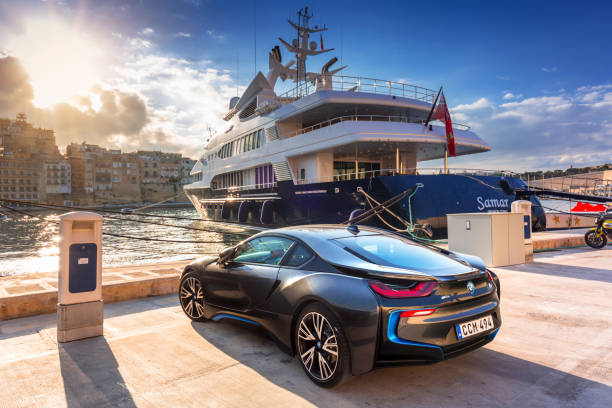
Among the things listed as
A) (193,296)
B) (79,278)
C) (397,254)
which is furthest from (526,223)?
(79,278)

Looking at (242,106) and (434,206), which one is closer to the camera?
(434,206)

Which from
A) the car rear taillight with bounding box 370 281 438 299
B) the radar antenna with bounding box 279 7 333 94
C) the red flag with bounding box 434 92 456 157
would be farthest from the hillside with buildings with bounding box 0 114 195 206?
the car rear taillight with bounding box 370 281 438 299

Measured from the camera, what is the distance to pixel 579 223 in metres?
20.8

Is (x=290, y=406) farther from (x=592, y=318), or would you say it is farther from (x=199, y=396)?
(x=592, y=318)

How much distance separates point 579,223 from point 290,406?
23.6m

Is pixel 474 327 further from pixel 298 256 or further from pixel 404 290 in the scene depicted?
pixel 298 256

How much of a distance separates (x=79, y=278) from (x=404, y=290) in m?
3.55

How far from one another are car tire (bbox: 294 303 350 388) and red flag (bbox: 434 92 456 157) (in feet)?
46.1

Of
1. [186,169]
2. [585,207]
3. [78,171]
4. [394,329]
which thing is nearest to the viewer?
[394,329]

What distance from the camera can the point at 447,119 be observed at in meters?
15.3

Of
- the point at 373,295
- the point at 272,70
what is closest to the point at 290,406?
the point at 373,295

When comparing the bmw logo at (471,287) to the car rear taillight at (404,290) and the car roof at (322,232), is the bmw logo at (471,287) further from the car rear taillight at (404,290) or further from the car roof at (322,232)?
the car roof at (322,232)

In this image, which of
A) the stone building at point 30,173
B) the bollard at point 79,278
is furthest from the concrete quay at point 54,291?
the stone building at point 30,173

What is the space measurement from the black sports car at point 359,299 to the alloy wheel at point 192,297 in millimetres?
632
